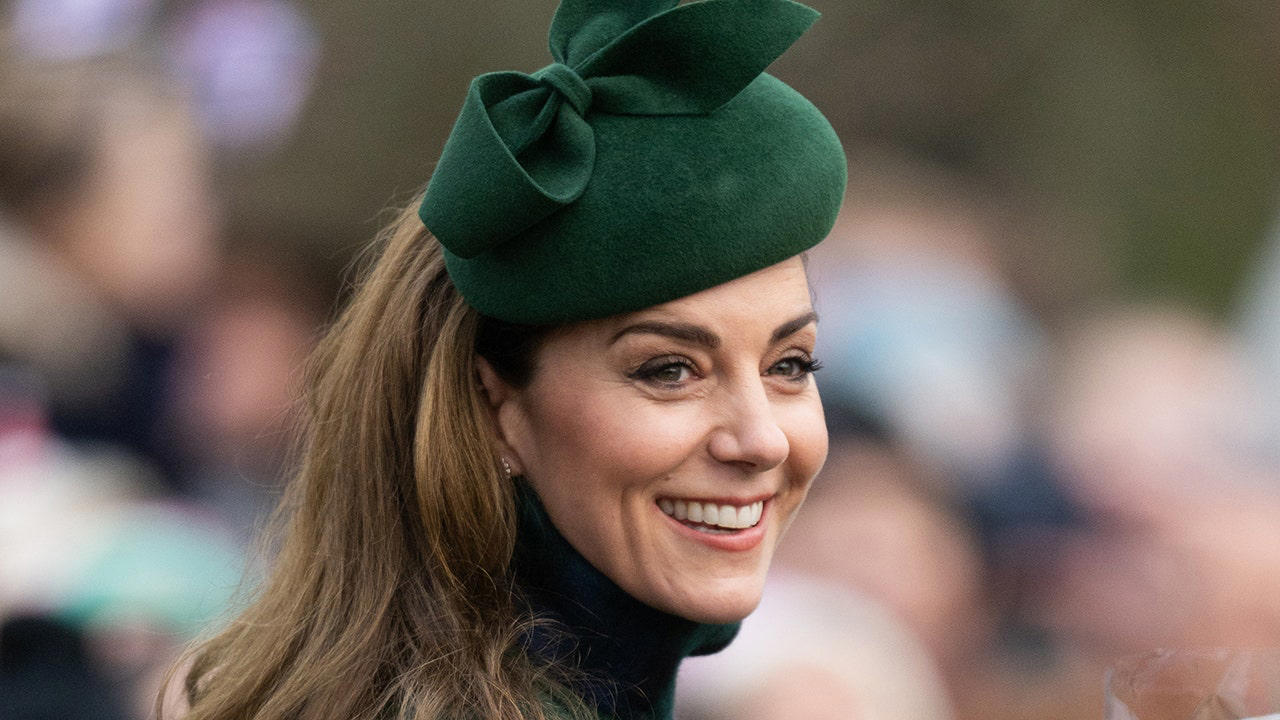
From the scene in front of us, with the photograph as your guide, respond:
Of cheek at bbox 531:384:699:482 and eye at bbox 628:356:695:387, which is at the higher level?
eye at bbox 628:356:695:387

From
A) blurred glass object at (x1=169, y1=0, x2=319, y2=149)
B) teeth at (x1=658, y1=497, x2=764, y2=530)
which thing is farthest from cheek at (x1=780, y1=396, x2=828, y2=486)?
blurred glass object at (x1=169, y1=0, x2=319, y2=149)

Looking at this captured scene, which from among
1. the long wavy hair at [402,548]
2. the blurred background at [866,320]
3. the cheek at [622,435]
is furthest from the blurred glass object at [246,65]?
the cheek at [622,435]

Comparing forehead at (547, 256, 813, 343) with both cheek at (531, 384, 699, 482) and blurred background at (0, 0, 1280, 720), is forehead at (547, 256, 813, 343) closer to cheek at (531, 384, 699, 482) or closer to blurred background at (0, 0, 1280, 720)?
cheek at (531, 384, 699, 482)

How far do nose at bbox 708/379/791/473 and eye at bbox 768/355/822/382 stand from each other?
122mm

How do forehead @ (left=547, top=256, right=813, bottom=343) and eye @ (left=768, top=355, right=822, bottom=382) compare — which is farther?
eye @ (left=768, top=355, right=822, bottom=382)

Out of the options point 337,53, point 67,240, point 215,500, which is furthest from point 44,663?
point 337,53

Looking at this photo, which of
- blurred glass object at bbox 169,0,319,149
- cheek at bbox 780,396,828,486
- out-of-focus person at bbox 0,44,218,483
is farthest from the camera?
blurred glass object at bbox 169,0,319,149

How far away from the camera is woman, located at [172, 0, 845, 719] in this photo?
2.30 meters

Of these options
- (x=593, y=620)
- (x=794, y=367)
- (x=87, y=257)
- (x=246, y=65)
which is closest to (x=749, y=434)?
(x=794, y=367)

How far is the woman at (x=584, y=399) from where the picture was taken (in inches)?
90.5

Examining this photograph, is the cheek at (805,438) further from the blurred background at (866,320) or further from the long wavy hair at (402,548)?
the blurred background at (866,320)

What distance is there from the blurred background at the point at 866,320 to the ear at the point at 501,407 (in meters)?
0.99

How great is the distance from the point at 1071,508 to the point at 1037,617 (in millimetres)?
424

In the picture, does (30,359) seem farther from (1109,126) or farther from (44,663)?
(1109,126)
